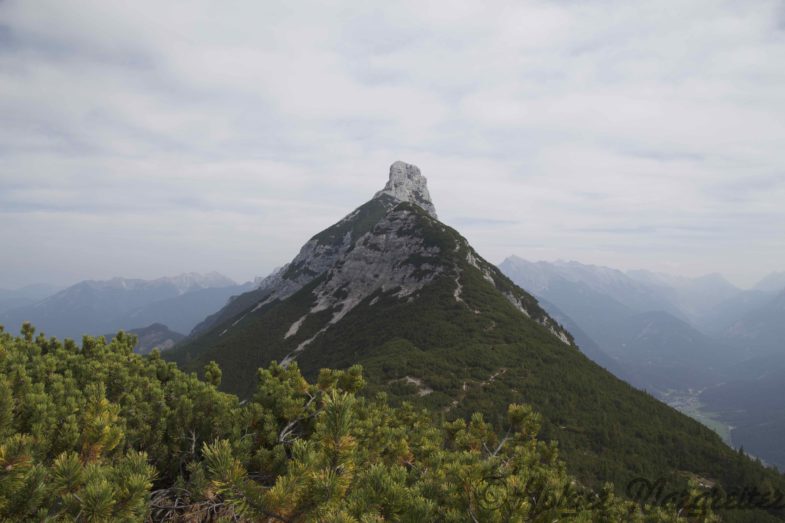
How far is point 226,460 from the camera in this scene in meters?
4.61

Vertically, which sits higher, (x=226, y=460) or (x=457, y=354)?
(x=226, y=460)

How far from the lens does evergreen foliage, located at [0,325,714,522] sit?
14.9 feet

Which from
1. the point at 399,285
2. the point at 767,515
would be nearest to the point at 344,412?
the point at 767,515

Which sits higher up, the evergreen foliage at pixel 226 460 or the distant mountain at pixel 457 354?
the evergreen foliage at pixel 226 460

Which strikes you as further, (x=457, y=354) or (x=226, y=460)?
(x=457, y=354)

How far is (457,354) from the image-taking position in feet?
266

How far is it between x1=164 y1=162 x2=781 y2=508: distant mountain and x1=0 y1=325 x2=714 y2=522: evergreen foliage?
3062 millimetres

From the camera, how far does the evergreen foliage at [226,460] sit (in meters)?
4.54

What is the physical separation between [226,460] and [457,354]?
80015 mm

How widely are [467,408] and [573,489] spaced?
2249 inches

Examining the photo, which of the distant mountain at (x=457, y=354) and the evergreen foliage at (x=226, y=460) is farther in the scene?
the distant mountain at (x=457, y=354)

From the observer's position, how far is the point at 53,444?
6.61 meters

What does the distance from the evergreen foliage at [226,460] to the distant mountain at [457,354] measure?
3062mm

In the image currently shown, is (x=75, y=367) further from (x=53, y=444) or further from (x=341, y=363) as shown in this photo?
(x=341, y=363)
